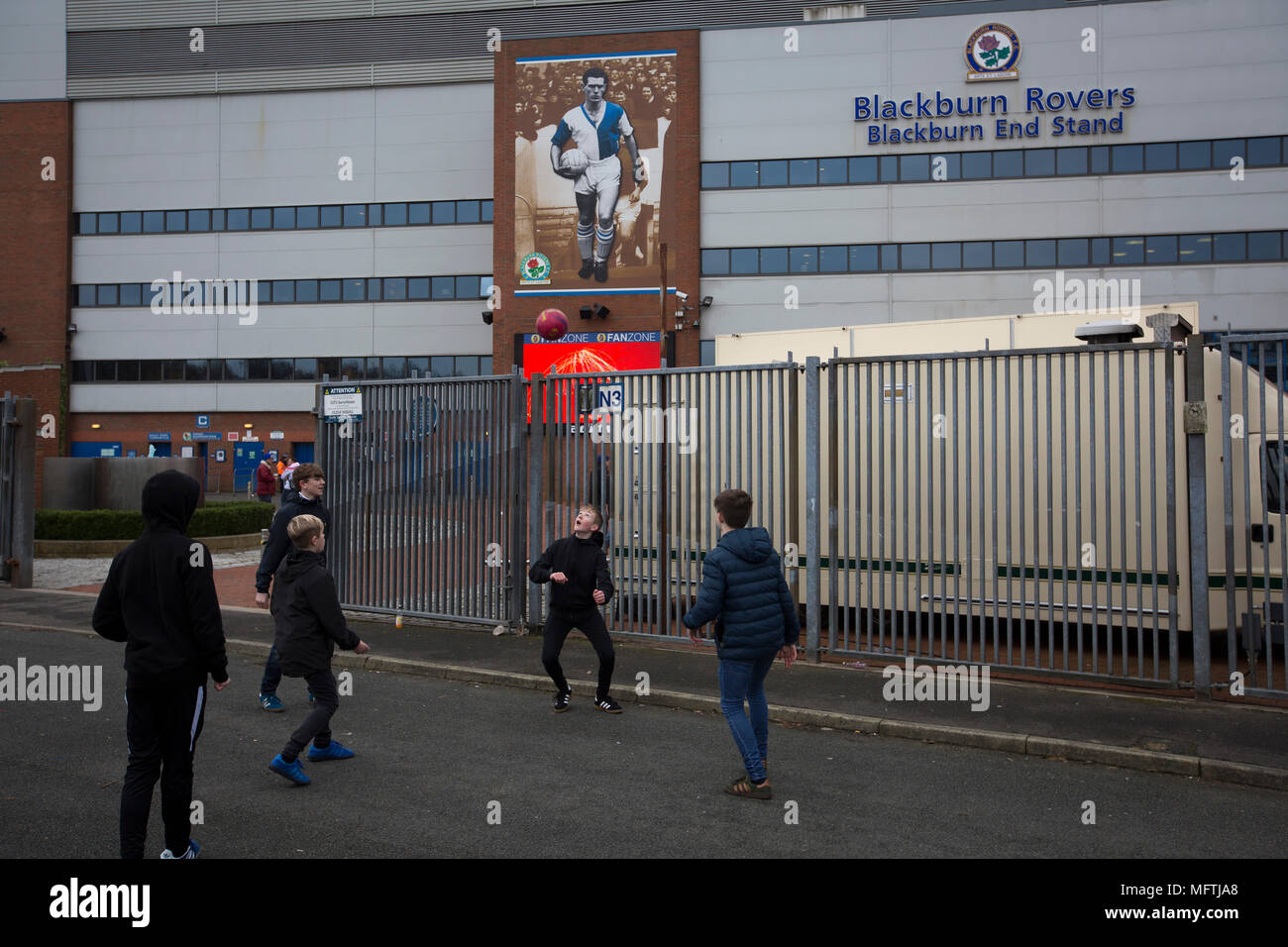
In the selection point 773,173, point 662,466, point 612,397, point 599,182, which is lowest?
point 662,466

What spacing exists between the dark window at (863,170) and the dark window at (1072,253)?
6380mm

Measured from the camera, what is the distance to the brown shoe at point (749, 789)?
221 inches

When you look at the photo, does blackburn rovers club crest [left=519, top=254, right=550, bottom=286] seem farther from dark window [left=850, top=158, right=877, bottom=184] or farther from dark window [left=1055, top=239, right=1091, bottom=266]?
dark window [left=1055, top=239, right=1091, bottom=266]

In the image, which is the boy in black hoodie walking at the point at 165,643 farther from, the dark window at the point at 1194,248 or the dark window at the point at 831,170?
the dark window at the point at 1194,248

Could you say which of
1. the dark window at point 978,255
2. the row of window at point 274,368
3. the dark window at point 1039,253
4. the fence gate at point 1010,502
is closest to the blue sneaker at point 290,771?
the fence gate at point 1010,502

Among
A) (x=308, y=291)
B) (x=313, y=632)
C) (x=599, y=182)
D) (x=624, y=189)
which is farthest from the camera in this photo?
(x=308, y=291)

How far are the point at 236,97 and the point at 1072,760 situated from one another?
143ft

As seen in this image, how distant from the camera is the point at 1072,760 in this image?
6.55m

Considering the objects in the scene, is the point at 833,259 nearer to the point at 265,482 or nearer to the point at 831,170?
the point at 831,170

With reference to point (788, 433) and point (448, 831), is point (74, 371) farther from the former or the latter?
point (448, 831)

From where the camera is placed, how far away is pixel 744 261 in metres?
34.8

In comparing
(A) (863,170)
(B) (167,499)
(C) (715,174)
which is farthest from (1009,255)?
(B) (167,499)

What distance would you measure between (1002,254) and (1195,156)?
254 inches
